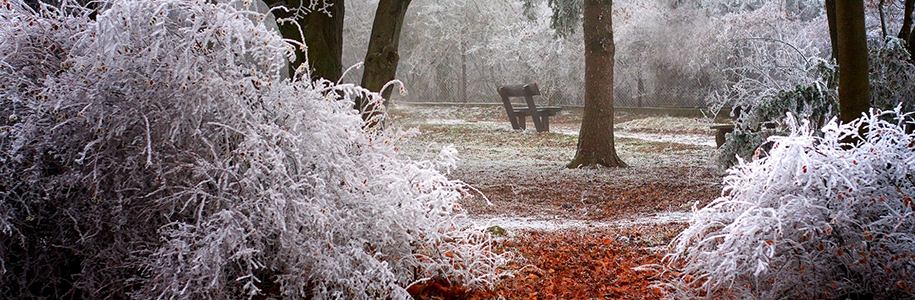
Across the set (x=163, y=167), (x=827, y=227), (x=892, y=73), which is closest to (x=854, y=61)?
(x=827, y=227)

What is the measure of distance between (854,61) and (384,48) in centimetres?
357

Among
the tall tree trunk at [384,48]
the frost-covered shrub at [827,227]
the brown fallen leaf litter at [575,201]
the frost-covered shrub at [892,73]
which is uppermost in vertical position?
the tall tree trunk at [384,48]

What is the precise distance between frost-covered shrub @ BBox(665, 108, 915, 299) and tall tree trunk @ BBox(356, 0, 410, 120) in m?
3.48

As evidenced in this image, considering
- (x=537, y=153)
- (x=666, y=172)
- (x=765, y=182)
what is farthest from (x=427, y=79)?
(x=765, y=182)

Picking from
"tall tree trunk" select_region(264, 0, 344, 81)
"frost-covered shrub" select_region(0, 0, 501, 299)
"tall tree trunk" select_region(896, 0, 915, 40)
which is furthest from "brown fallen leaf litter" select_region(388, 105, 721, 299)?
"tall tree trunk" select_region(896, 0, 915, 40)

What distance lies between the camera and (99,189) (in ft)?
8.16

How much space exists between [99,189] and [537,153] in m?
8.27

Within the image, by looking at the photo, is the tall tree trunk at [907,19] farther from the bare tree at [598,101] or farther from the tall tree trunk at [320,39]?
the tall tree trunk at [320,39]

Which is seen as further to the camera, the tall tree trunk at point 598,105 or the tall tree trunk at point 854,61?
the tall tree trunk at point 598,105

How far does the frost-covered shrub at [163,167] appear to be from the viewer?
7.89ft

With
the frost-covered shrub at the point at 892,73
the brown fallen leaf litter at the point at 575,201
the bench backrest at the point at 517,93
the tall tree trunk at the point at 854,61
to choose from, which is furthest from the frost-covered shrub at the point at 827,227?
the bench backrest at the point at 517,93

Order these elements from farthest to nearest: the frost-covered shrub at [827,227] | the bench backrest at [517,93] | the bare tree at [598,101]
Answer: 1. the bench backrest at [517,93]
2. the bare tree at [598,101]
3. the frost-covered shrub at [827,227]

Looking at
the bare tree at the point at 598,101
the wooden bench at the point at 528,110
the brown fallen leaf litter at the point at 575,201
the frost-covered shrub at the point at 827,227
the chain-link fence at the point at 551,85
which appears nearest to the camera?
the frost-covered shrub at the point at 827,227

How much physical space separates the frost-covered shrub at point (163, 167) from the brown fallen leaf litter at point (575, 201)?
711 mm
